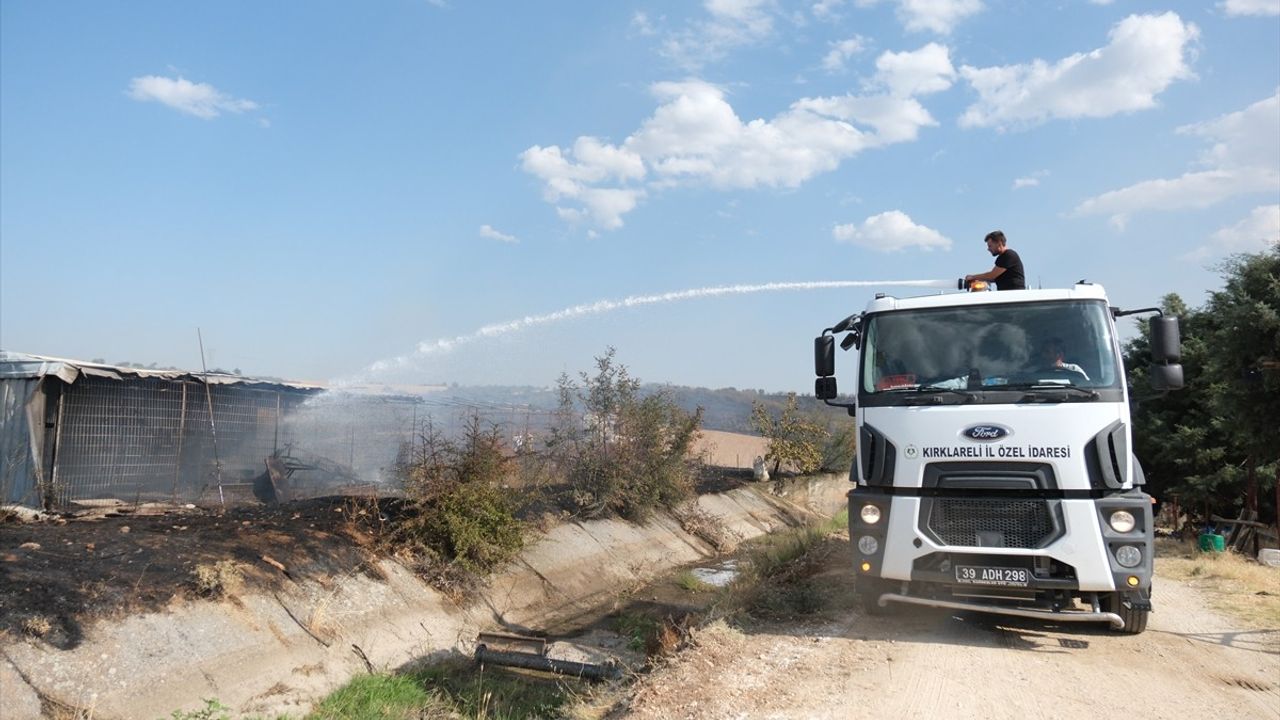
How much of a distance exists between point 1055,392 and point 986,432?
70 cm

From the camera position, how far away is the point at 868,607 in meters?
8.20

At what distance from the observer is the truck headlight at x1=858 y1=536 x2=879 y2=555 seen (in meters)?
7.60

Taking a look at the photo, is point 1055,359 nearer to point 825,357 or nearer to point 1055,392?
point 1055,392

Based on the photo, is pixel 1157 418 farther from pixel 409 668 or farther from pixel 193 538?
pixel 193 538

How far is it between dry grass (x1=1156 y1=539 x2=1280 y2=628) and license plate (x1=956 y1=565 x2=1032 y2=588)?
163 inches

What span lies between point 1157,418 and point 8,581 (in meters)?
26.2

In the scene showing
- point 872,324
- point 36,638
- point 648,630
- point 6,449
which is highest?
point 872,324

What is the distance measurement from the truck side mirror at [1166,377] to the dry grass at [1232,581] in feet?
11.9

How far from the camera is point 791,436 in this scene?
27.1 metres

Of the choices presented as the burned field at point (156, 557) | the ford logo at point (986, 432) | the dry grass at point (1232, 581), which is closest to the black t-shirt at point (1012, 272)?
the ford logo at point (986, 432)

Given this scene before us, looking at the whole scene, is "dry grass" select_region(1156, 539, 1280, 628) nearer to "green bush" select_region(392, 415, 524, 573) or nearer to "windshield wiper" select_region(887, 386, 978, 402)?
"windshield wiper" select_region(887, 386, 978, 402)

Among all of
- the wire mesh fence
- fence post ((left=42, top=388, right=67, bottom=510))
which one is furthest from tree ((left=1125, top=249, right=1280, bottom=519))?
fence post ((left=42, top=388, right=67, bottom=510))

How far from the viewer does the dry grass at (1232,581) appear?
971 centimetres

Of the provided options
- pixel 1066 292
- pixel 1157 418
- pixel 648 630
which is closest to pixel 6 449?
pixel 648 630
